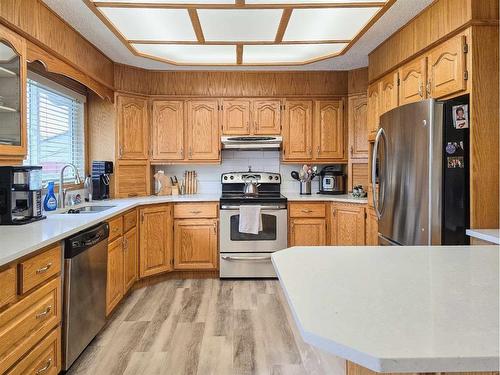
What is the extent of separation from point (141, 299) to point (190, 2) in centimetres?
250

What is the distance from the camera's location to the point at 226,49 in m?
3.85

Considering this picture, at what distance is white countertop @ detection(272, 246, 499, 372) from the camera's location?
595mm

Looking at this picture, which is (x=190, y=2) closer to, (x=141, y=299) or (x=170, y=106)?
(x=170, y=106)

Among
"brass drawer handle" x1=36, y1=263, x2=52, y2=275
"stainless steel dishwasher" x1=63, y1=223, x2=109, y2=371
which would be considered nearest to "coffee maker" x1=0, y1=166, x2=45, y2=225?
"stainless steel dishwasher" x1=63, y1=223, x2=109, y2=371

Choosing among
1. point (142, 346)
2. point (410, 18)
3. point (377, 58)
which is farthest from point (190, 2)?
point (142, 346)

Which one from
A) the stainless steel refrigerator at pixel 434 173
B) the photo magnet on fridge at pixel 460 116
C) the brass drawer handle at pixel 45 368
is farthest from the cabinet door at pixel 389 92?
the brass drawer handle at pixel 45 368

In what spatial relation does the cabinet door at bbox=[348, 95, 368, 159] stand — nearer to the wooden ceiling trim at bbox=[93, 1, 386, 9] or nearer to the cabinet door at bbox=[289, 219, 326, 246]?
the cabinet door at bbox=[289, 219, 326, 246]

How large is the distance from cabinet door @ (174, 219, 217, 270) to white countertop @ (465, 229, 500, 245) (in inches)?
102

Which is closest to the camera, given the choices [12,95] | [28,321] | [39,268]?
[28,321]

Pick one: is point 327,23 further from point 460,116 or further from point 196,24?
point 460,116

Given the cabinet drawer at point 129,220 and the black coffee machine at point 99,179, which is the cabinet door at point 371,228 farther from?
the black coffee machine at point 99,179

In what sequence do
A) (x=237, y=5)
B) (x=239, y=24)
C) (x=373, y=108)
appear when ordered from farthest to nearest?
(x=373, y=108) < (x=239, y=24) < (x=237, y=5)

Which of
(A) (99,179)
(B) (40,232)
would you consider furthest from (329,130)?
(B) (40,232)

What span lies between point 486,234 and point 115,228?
2.53 m
